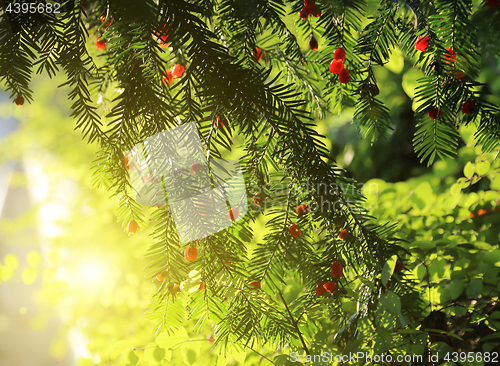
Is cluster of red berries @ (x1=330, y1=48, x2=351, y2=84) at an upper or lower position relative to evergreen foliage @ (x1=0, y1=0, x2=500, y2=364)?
upper

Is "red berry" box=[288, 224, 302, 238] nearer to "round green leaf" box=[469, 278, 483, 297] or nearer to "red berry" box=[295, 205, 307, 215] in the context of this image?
"red berry" box=[295, 205, 307, 215]

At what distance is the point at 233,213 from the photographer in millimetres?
398

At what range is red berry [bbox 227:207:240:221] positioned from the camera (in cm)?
39

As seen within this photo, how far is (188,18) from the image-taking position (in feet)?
1.13

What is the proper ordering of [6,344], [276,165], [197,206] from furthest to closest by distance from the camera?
[6,344], [276,165], [197,206]

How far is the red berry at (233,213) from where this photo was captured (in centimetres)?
39

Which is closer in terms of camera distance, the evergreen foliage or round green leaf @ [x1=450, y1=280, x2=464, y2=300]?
the evergreen foliage

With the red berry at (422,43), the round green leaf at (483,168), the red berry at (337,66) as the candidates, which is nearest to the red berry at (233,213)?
the red berry at (337,66)

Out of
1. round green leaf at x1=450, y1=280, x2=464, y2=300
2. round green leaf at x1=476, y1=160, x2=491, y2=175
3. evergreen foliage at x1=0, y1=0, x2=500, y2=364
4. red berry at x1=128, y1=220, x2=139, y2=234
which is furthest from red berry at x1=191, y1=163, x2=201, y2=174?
round green leaf at x1=476, y1=160, x2=491, y2=175

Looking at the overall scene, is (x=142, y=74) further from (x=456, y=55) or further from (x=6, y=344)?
(x=6, y=344)

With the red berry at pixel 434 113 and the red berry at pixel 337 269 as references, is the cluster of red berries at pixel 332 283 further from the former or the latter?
the red berry at pixel 434 113

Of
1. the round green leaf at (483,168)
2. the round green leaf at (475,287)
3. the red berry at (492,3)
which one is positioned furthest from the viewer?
the round green leaf at (483,168)

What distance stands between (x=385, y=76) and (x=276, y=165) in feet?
7.42

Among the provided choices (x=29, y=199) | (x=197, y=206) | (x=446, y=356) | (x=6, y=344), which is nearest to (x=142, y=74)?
(x=197, y=206)
